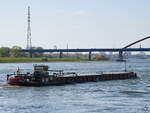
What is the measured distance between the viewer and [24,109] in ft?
133

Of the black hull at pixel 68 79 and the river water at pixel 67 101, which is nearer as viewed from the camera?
the river water at pixel 67 101

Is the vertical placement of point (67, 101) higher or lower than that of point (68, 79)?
lower

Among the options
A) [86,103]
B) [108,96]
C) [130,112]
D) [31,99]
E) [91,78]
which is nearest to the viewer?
[130,112]

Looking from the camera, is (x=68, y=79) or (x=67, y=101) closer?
(x=67, y=101)

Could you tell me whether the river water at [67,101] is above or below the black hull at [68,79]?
below

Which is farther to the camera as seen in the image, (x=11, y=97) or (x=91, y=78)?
(x=91, y=78)

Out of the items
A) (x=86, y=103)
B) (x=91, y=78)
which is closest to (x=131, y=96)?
(x=86, y=103)

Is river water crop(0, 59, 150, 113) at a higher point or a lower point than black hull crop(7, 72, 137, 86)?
lower

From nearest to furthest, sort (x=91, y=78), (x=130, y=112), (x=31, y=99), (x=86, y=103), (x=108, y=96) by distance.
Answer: (x=130, y=112), (x=86, y=103), (x=31, y=99), (x=108, y=96), (x=91, y=78)

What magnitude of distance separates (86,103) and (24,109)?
7819 mm

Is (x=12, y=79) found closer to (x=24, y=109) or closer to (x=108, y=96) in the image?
(x=108, y=96)

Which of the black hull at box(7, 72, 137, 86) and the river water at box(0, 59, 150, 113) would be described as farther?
the black hull at box(7, 72, 137, 86)

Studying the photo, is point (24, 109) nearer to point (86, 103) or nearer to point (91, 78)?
point (86, 103)

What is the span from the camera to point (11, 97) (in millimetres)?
49250
